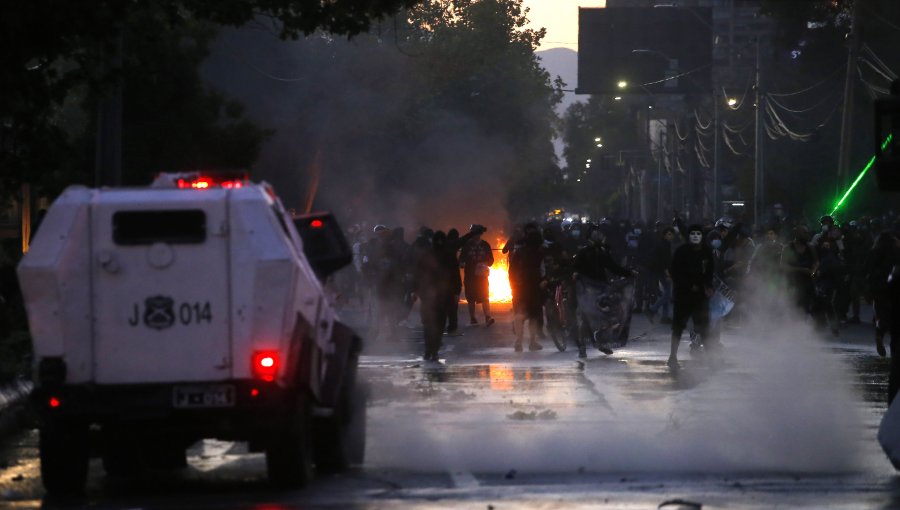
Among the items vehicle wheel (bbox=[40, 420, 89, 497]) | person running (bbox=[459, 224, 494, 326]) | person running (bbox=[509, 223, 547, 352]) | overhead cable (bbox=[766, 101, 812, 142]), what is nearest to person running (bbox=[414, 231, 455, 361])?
person running (bbox=[509, 223, 547, 352])

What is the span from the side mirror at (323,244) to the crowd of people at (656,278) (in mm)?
8597

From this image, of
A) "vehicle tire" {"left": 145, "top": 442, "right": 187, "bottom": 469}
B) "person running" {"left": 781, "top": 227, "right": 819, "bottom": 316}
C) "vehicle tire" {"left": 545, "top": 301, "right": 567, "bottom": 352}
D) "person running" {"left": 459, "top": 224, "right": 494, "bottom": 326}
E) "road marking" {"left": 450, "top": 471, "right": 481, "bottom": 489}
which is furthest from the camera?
"person running" {"left": 459, "top": 224, "right": 494, "bottom": 326}

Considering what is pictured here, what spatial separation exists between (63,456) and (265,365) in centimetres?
142

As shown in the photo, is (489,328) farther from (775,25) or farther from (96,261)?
(775,25)

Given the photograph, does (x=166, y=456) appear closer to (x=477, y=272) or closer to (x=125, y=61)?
(x=125, y=61)

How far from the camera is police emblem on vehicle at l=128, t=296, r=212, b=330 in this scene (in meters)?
9.57

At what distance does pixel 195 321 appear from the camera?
9.59 metres

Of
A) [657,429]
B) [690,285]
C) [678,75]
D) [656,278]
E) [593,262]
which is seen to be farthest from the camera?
[678,75]

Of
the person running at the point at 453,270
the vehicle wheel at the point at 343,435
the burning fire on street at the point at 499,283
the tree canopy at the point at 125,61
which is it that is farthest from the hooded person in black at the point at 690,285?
the burning fire on street at the point at 499,283

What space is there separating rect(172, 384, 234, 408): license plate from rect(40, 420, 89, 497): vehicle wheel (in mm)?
708

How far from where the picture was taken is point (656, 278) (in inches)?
1196

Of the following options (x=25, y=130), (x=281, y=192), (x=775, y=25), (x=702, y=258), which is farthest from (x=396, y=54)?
(x=25, y=130)

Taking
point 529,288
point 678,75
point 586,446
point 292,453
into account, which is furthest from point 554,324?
point 678,75

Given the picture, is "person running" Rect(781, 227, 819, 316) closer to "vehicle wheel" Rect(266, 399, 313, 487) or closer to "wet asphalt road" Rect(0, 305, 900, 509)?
"wet asphalt road" Rect(0, 305, 900, 509)
